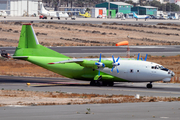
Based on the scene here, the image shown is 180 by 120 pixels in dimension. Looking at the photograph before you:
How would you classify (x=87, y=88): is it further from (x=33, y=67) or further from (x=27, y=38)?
(x=33, y=67)

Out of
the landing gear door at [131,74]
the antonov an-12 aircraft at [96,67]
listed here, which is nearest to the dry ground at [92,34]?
the antonov an-12 aircraft at [96,67]

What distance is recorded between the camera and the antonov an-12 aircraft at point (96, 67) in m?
39.7

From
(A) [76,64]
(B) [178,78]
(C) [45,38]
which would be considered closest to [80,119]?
(A) [76,64]

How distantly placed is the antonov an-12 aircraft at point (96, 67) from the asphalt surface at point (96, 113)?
14.4 metres

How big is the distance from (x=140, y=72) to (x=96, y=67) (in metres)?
5.64

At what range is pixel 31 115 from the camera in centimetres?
2111

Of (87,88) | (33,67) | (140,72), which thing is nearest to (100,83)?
(87,88)

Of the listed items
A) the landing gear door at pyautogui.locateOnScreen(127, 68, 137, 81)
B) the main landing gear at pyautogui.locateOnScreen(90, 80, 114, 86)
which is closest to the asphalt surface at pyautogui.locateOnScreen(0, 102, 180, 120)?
the landing gear door at pyautogui.locateOnScreen(127, 68, 137, 81)

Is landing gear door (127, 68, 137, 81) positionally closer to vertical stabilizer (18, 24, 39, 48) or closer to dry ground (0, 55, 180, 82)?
dry ground (0, 55, 180, 82)

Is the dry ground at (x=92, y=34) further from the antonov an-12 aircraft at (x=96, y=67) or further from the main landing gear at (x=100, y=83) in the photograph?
the main landing gear at (x=100, y=83)

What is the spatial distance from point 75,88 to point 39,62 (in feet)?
23.0

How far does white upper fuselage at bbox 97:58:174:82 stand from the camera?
128 ft

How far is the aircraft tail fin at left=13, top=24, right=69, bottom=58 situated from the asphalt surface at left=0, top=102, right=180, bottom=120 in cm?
2069

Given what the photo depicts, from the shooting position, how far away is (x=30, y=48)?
Result: 45.6 m
